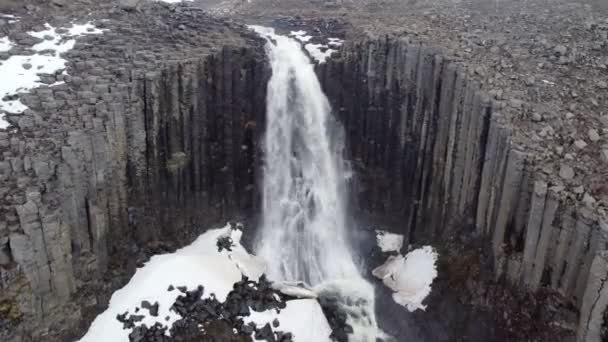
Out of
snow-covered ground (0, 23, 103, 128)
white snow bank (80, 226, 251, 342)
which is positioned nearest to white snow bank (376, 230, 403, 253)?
white snow bank (80, 226, 251, 342)

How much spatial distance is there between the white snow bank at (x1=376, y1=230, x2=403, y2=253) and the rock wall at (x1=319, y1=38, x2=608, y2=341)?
0.44 metres

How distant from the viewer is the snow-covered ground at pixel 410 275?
1814cm

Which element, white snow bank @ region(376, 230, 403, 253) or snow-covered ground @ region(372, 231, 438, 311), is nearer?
snow-covered ground @ region(372, 231, 438, 311)

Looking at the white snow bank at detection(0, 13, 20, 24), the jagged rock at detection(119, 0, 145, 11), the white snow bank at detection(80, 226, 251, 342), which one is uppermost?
the jagged rock at detection(119, 0, 145, 11)

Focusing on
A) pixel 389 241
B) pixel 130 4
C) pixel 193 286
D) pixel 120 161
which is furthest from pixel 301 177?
pixel 130 4

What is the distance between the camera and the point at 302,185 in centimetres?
2130

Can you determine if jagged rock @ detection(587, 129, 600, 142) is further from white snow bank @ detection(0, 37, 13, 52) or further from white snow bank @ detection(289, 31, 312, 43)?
white snow bank @ detection(0, 37, 13, 52)

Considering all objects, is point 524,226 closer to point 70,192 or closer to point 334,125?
point 334,125

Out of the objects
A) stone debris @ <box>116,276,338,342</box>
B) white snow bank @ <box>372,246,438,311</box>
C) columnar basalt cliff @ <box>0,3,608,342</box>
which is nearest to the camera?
columnar basalt cliff @ <box>0,3,608,342</box>

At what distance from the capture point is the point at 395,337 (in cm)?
1723

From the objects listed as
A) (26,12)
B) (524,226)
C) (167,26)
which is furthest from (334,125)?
(26,12)

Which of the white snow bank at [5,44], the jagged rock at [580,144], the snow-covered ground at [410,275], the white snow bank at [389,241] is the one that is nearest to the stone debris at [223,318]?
the snow-covered ground at [410,275]

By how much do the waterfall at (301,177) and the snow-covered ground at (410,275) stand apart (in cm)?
124

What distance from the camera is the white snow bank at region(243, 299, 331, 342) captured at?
16344 mm
